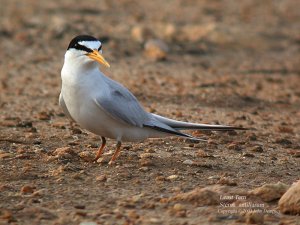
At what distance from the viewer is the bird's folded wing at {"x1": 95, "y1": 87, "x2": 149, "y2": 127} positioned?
246 inches

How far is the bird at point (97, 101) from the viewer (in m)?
6.24

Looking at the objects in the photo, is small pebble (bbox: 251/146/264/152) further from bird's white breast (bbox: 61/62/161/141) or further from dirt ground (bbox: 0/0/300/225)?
bird's white breast (bbox: 61/62/161/141)

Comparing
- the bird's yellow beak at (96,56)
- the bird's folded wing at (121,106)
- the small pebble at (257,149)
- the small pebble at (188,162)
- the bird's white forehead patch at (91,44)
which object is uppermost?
the bird's white forehead patch at (91,44)

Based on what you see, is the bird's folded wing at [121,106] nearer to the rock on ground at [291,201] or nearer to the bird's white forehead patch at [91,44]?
the bird's white forehead patch at [91,44]

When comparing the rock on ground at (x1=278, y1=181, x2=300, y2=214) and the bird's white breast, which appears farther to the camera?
the bird's white breast

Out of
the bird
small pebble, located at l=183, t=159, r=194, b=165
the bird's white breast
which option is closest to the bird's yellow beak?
the bird

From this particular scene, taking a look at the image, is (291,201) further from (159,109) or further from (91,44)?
(159,109)

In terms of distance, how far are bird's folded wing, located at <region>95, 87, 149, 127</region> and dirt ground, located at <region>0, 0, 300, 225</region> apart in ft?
1.05

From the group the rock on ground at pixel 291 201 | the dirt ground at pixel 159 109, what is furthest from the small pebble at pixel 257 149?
the rock on ground at pixel 291 201

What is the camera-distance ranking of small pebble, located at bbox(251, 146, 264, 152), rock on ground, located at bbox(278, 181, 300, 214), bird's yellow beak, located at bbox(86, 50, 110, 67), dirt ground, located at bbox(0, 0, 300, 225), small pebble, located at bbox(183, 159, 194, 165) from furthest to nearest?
1. small pebble, located at bbox(251, 146, 264, 152)
2. small pebble, located at bbox(183, 159, 194, 165)
3. bird's yellow beak, located at bbox(86, 50, 110, 67)
4. dirt ground, located at bbox(0, 0, 300, 225)
5. rock on ground, located at bbox(278, 181, 300, 214)

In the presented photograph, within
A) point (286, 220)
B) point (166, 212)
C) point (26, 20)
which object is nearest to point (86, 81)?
point (166, 212)

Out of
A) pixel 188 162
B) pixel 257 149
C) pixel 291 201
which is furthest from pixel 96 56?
pixel 291 201

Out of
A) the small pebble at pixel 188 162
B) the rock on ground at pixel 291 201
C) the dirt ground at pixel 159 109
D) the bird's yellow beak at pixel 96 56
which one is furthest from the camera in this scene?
the small pebble at pixel 188 162

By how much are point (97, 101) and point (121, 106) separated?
213mm
